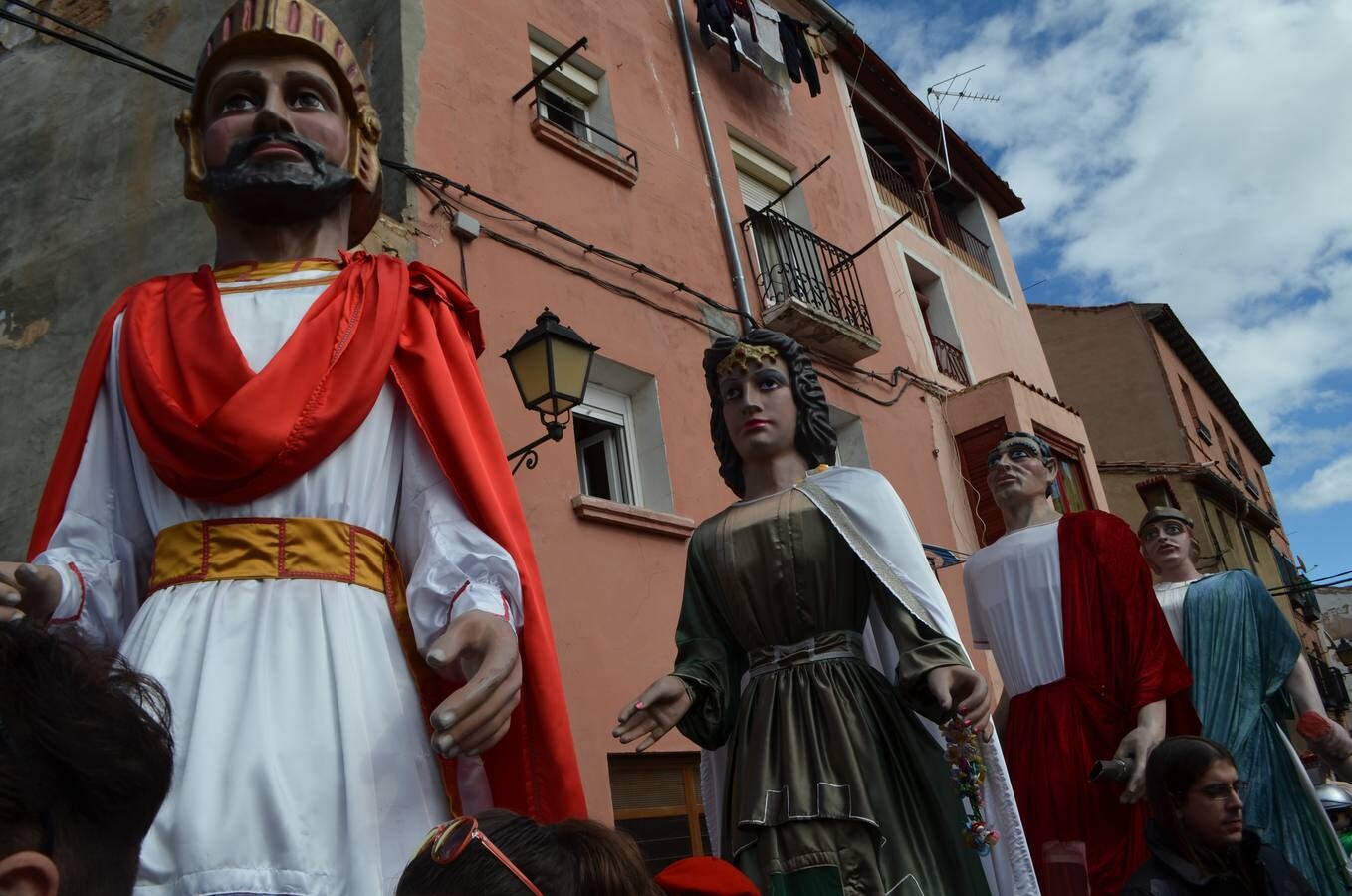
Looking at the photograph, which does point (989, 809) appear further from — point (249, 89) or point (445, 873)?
point (249, 89)

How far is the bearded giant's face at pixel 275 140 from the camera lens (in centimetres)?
271

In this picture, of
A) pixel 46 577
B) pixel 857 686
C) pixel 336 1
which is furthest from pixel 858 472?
pixel 336 1

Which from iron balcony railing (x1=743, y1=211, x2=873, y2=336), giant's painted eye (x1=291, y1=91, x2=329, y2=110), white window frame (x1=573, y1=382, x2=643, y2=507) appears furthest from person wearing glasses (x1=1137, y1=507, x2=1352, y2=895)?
iron balcony railing (x1=743, y1=211, x2=873, y2=336)

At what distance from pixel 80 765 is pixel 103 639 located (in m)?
1.23

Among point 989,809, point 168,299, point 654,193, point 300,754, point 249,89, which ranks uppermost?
point 654,193

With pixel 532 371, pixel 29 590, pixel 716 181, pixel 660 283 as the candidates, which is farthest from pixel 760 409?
pixel 716 181

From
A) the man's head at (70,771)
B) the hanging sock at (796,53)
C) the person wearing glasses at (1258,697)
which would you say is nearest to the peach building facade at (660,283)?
the hanging sock at (796,53)

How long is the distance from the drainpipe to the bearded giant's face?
6752 millimetres

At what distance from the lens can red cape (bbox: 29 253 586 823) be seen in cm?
223

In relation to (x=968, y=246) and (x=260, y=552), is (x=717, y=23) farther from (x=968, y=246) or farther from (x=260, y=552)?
(x=260, y=552)

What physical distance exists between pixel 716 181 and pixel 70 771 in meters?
9.67

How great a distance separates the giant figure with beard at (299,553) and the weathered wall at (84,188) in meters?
4.80

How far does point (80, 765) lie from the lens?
3.67 ft

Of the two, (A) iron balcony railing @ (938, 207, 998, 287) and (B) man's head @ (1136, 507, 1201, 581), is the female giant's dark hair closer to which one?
(B) man's head @ (1136, 507, 1201, 581)
